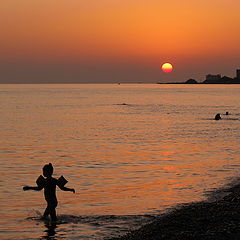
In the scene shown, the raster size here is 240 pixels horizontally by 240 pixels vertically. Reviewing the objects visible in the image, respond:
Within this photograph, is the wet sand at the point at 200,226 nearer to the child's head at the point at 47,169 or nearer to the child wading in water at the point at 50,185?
the child wading in water at the point at 50,185

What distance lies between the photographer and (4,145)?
40.1m

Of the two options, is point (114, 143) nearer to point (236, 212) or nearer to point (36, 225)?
point (36, 225)

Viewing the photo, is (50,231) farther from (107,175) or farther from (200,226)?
(107,175)

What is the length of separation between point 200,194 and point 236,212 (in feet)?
26.1

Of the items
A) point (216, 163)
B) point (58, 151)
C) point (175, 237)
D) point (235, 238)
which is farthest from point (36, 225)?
point (58, 151)

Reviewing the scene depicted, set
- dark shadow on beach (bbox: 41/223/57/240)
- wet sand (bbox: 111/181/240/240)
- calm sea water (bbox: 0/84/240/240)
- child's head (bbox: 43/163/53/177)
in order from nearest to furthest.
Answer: wet sand (bbox: 111/181/240/240), child's head (bbox: 43/163/53/177), dark shadow on beach (bbox: 41/223/57/240), calm sea water (bbox: 0/84/240/240)

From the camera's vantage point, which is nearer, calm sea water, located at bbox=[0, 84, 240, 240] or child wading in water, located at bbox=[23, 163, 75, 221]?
child wading in water, located at bbox=[23, 163, 75, 221]

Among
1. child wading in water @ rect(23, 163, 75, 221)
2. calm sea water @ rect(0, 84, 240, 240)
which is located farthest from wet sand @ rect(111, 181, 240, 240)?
child wading in water @ rect(23, 163, 75, 221)

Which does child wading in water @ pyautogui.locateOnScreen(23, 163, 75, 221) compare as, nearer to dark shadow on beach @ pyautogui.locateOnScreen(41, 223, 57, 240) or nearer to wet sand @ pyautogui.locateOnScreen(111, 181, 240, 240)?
dark shadow on beach @ pyautogui.locateOnScreen(41, 223, 57, 240)

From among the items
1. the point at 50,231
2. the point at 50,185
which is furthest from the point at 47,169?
the point at 50,231

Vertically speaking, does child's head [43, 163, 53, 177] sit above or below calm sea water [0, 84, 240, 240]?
above

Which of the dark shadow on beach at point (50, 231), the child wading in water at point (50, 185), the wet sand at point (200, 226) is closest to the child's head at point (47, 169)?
the child wading in water at point (50, 185)

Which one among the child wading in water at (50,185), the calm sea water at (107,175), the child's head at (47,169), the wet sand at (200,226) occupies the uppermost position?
the child's head at (47,169)

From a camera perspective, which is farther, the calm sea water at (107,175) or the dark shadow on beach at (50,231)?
the calm sea water at (107,175)
